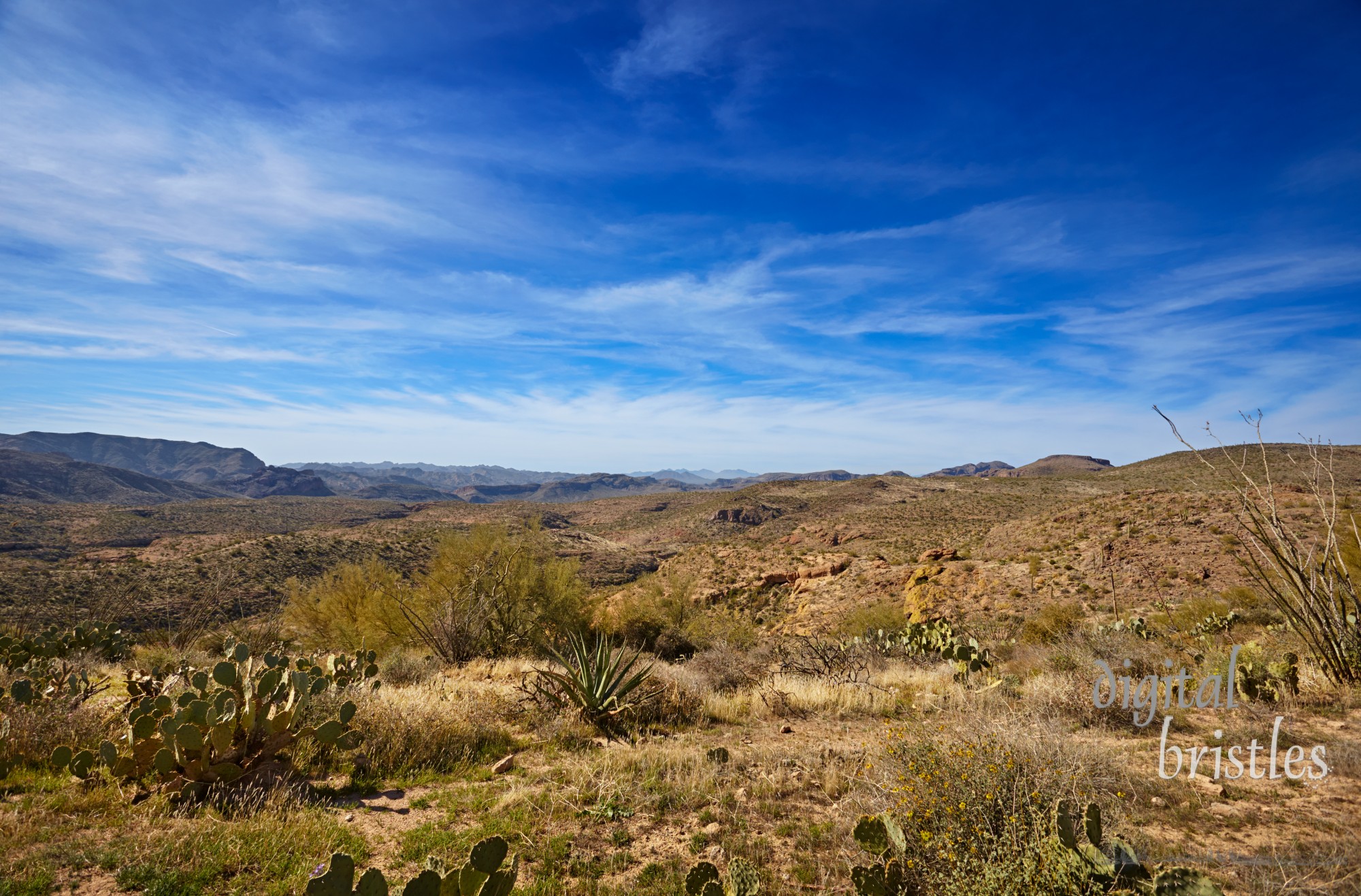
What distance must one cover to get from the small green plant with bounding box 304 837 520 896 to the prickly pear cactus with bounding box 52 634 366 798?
291 centimetres

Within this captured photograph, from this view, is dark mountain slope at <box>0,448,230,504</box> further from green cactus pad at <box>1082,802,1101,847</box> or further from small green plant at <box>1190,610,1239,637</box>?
small green plant at <box>1190,610,1239,637</box>

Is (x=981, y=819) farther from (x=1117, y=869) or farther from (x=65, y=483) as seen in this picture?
(x=65, y=483)

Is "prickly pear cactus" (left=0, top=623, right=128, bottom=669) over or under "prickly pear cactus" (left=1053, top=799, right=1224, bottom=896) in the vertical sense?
under

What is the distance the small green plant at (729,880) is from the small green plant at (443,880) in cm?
120

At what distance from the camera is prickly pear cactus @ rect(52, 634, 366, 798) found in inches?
198

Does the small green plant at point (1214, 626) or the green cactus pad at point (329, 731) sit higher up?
the small green plant at point (1214, 626)

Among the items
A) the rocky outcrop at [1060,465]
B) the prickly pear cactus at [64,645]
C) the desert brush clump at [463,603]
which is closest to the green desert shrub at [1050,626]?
the desert brush clump at [463,603]

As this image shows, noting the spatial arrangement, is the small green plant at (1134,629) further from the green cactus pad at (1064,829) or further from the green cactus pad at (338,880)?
the green cactus pad at (338,880)

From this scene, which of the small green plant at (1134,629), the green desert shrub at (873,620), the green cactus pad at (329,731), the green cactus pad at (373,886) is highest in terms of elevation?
the green cactus pad at (373,886)

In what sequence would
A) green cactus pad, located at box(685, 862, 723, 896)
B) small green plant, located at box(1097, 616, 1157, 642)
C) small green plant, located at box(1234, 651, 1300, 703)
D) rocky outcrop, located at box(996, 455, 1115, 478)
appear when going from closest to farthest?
1. green cactus pad, located at box(685, 862, 723, 896)
2. small green plant, located at box(1234, 651, 1300, 703)
3. small green plant, located at box(1097, 616, 1157, 642)
4. rocky outcrop, located at box(996, 455, 1115, 478)

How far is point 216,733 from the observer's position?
17.3 ft

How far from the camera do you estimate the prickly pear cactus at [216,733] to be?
16.5 feet

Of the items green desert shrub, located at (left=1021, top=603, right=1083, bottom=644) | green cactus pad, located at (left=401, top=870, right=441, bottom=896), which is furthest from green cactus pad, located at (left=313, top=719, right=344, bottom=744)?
green desert shrub, located at (left=1021, top=603, right=1083, bottom=644)

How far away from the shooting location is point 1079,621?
15852 millimetres
